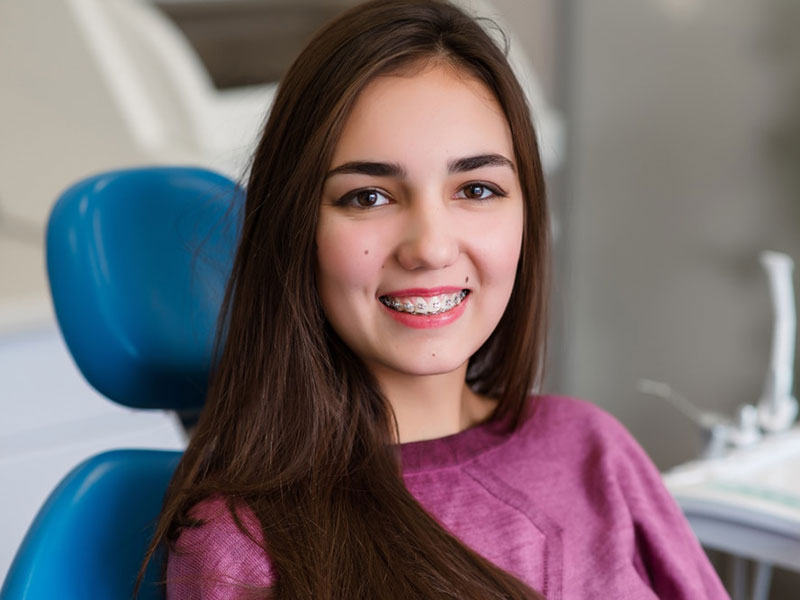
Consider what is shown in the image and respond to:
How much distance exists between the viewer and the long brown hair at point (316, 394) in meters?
0.83

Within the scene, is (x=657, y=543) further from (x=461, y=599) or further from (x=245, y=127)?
(x=245, y=127)

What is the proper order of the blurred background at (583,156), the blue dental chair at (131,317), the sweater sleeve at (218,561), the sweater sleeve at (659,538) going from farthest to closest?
1. the blurred background at (583,156)
2. the sweater sleeve at (659,538)
3. the blue dental chair at (131,317)
4. the sweater sleeve at (218,561)

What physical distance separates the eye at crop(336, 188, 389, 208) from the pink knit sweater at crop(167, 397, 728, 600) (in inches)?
8.7

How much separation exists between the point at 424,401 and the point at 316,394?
12 cm

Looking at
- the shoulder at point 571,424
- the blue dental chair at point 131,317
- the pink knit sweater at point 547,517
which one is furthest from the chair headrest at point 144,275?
the shoulder at point 571,424

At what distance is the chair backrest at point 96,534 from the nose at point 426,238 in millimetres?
320

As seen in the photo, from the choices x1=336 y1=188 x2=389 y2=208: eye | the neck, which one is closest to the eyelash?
x1=336 y1=188 x2=389 y2=208: eye

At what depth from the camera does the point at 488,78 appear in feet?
3.00

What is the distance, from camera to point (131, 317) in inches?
39.3

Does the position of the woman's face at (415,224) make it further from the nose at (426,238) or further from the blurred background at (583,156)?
the blurred background at (583,156)

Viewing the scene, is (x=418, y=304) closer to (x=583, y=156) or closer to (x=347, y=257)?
(x=347, y=257)

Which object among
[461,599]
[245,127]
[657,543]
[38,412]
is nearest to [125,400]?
[461,599]

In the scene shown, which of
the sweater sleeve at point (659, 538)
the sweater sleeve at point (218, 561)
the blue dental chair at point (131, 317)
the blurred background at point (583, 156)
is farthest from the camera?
the blurred background at point (583, 156)

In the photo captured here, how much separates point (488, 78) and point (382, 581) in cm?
42
